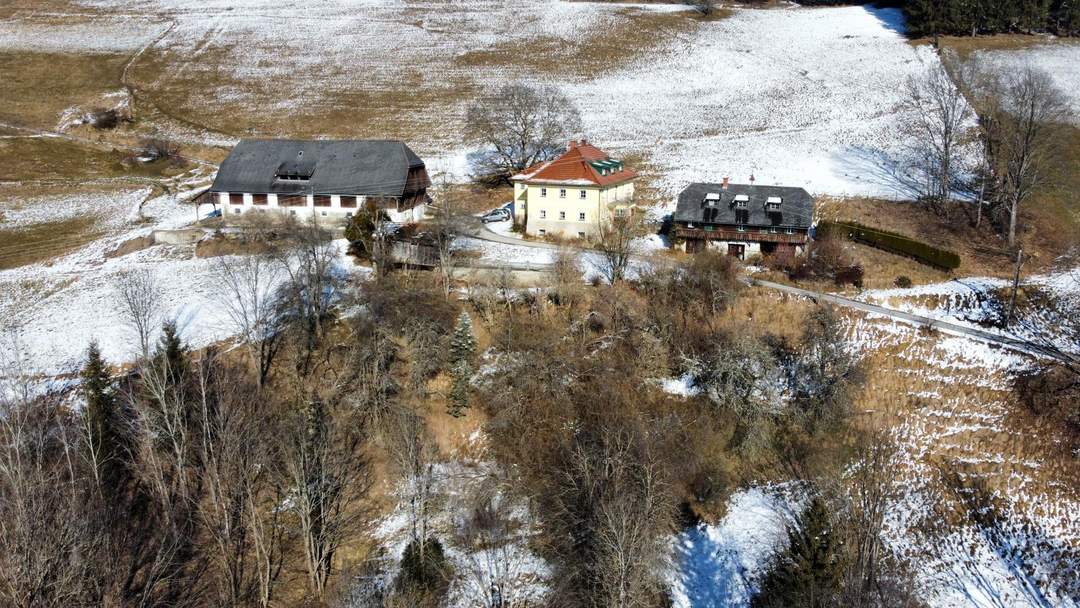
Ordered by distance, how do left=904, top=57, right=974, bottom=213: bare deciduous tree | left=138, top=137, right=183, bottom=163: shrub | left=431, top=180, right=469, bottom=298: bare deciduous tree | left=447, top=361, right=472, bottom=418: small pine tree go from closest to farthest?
left=447, top=361, right=472, bottom=418: small pine tree, left=431, top=180, right=469, bottom=298: bare deciduous tree, left=904, top=57, right=974, bottom=213: bare deciduous tree, left=138, top=137, right=183, bottom=163: shrub

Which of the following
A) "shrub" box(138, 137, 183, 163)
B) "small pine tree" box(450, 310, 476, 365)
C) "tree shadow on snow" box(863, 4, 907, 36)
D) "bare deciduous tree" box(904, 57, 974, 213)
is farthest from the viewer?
"tree shadow on snow" box(863, 4, 907, 36)

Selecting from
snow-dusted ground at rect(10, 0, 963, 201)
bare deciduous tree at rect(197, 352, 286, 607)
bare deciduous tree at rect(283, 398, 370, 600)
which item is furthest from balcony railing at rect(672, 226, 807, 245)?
bare deciduous tree at rect(197, 352, 286, 607)

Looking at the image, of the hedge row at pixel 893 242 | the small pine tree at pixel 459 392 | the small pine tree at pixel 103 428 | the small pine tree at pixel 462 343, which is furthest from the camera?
the hedge row at pixel 893 242

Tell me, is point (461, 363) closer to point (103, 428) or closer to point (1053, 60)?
point (103, 428)

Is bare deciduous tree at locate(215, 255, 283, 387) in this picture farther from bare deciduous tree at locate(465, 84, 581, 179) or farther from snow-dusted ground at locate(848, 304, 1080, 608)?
snow-dusted ground at locate(848, 304, 1080, 608)

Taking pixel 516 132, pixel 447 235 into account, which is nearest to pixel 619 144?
pixel 516 132

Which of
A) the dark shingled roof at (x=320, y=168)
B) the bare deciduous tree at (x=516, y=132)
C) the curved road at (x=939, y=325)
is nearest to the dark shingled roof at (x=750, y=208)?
the curved road at (x=939, y=325)

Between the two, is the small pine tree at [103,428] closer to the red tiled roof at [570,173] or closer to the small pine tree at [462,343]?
the small pine tree at [462,343]
